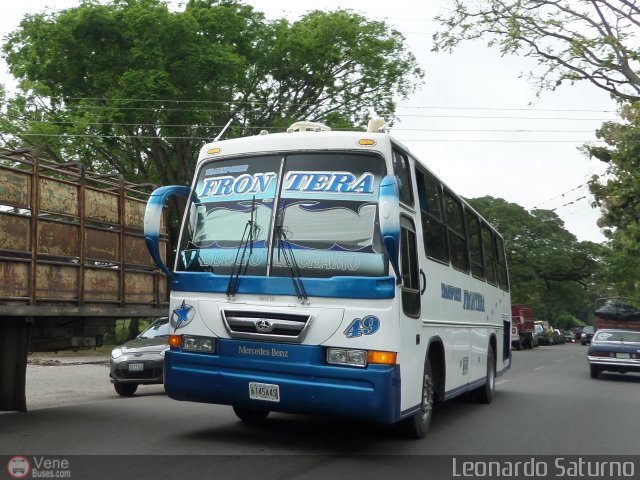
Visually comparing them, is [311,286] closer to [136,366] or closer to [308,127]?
[308,127]

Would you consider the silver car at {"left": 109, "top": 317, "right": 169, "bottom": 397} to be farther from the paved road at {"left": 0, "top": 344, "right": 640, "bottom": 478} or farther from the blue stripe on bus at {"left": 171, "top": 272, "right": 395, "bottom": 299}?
the blue stripe on bus at {"left": 171, "top": 272, "right": 395, "bottom": 299}

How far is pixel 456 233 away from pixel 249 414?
384 cm

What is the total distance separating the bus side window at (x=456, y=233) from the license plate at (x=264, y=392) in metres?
→ 3.80

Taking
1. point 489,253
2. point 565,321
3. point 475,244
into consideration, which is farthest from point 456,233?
point 565,321

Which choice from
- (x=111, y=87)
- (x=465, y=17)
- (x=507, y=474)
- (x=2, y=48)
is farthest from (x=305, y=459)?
(x=2, y=48)

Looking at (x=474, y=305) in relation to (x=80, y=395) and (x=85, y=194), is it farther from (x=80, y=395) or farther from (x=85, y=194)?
(x=80, y=395)

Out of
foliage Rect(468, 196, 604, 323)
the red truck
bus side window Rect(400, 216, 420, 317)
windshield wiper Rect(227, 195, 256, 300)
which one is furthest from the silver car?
foliage Rect(468, 196, 604, 323)

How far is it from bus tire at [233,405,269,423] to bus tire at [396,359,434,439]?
1.73 m

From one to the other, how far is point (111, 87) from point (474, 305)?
56.6 feet

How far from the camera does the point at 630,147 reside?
2405 cm

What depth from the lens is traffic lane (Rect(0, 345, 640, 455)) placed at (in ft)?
25.9

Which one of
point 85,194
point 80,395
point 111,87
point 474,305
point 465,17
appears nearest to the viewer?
point 85,194

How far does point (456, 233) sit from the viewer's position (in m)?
10.8

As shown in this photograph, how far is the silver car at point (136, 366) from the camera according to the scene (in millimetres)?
13570
